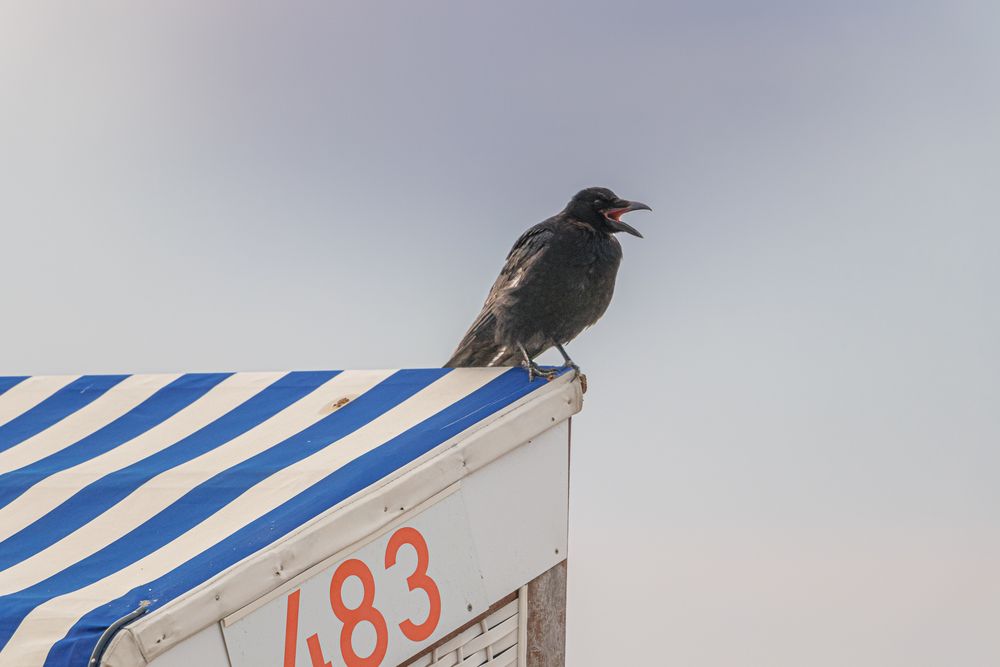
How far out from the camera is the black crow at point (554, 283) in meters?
4.62

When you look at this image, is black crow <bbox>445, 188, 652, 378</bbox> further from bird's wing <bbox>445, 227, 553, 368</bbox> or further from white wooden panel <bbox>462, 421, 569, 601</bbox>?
white wooden panel <bbox>462, 421, 569, 601</bbox>

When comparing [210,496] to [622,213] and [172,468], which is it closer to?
[172,468]

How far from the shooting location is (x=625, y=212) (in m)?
4.91

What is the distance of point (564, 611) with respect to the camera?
4.01 m

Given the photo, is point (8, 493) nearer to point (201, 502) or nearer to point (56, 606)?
point (201, 502)

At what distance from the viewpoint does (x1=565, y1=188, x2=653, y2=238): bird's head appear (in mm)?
4824

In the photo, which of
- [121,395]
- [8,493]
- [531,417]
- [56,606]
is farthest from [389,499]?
[121,395]

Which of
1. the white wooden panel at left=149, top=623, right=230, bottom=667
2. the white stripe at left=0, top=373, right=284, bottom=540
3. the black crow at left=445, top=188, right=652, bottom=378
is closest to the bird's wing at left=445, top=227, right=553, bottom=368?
the black crow at left=445, top=188, right=652, bottom=378

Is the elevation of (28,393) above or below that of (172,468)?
above

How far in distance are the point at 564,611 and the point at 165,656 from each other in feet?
5.35

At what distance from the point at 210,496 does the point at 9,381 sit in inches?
95.8

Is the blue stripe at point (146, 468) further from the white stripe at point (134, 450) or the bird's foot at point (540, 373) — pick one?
the bird's foot at point (540, 373)

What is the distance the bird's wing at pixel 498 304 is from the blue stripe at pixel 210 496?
0.49m

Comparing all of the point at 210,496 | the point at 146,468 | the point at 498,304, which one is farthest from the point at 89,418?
the point at 498,304
